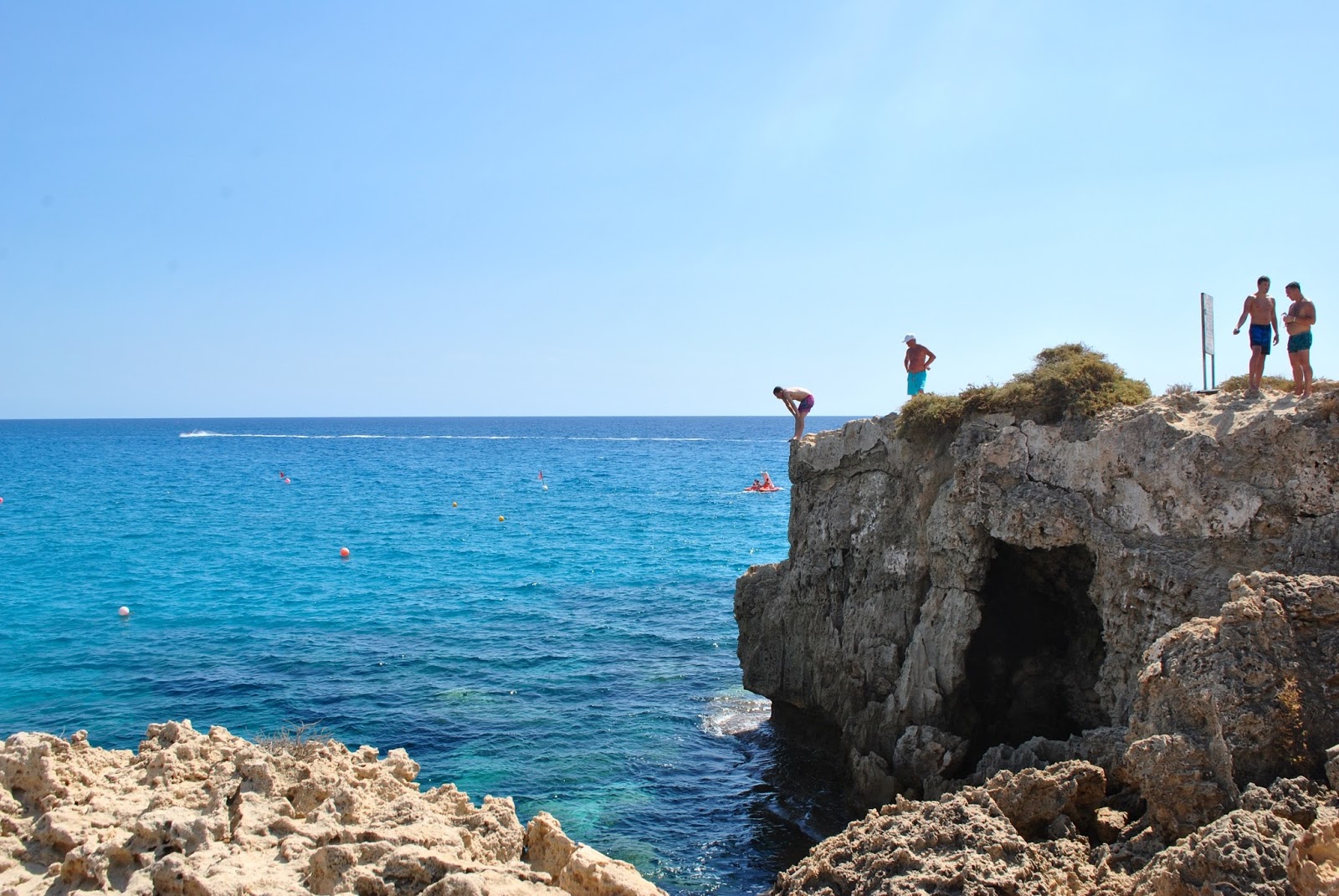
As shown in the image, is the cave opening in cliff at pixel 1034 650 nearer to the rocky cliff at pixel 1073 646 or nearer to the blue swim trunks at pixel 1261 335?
the rocky cliff at pixel 1073 646

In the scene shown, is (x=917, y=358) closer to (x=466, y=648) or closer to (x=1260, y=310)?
(x=1260, y=310)

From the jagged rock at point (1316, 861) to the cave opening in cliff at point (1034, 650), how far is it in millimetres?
8562

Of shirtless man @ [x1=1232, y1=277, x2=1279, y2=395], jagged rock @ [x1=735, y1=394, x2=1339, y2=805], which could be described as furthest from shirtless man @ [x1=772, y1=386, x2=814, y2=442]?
shirtless man @ [x1=1232, y1=277, x2=1279, y2=395]

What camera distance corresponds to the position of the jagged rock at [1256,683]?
7.57 m

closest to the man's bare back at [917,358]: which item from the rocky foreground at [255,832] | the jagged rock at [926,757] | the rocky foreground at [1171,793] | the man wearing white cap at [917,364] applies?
the man wearing white cap at [917,364]

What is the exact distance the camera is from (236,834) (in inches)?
317

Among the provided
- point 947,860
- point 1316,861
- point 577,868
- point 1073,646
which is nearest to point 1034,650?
point 1073,646

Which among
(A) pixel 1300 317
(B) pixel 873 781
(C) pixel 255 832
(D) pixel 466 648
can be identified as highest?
(A) pixel 1300 317

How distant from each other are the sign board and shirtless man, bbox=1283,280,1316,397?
1711mm

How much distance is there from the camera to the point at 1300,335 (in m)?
12.3

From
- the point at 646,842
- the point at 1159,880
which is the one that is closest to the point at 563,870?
the point at 1159,880

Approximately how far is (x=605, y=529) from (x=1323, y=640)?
142 ft

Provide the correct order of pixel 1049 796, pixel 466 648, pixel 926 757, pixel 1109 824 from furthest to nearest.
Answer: pixel 466 648 < pixel 926 757 < pixel 1049 796 < pixel 1109 824

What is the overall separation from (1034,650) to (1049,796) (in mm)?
6695
